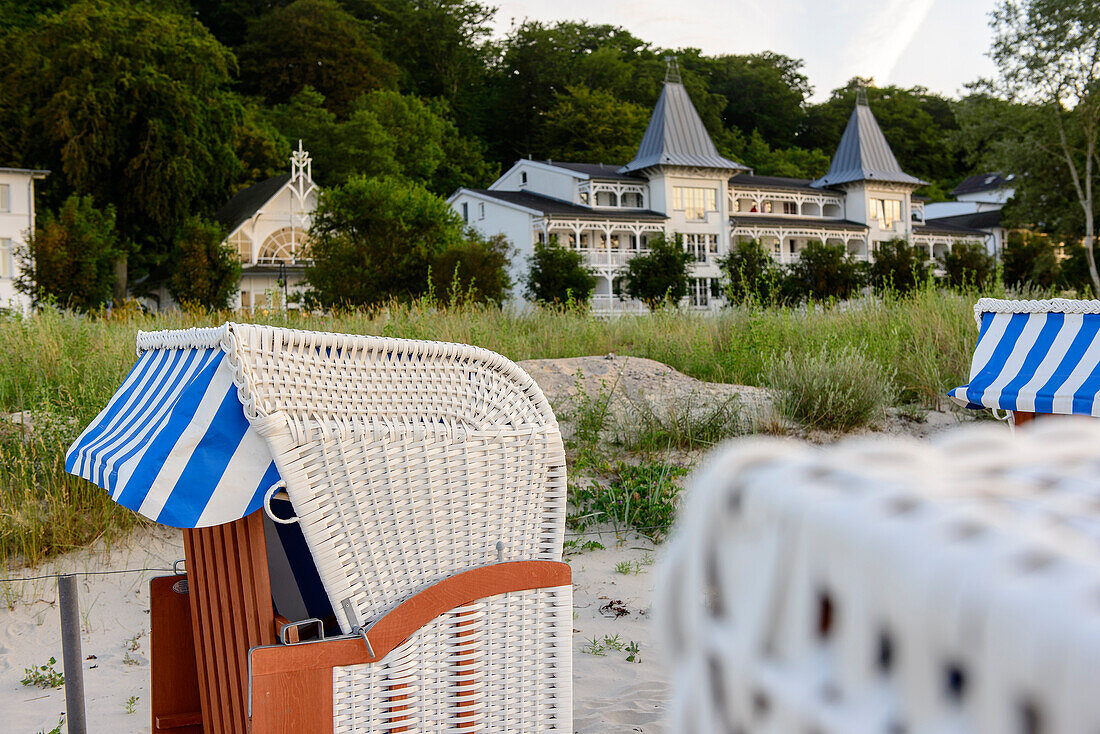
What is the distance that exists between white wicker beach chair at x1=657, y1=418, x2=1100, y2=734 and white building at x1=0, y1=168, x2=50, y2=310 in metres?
40.3

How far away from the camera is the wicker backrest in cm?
218

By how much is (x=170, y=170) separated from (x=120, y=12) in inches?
290

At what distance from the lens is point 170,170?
1476 inches

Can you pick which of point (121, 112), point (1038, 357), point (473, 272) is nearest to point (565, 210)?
point (121, 112)

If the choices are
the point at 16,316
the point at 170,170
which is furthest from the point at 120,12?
the point at 16,316

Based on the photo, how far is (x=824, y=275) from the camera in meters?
24.2

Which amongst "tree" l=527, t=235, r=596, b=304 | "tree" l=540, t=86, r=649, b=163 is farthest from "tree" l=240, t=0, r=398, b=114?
"tree" l=527, t=235, r=596, b=304

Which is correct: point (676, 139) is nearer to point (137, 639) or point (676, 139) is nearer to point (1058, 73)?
point (1058, 73)

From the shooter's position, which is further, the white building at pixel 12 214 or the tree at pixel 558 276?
the white building at pixel 12 214

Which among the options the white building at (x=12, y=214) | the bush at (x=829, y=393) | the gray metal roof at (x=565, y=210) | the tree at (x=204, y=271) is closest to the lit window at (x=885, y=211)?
the gray metal roof at (x=565, y=210)

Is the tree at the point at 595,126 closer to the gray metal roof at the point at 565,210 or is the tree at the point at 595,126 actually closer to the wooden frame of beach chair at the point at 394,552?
the gray metal roof at the point at 565,210

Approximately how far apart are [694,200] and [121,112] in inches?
1067

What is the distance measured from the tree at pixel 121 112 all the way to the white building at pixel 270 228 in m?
2.52

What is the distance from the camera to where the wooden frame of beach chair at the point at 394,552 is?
2.18 meters
